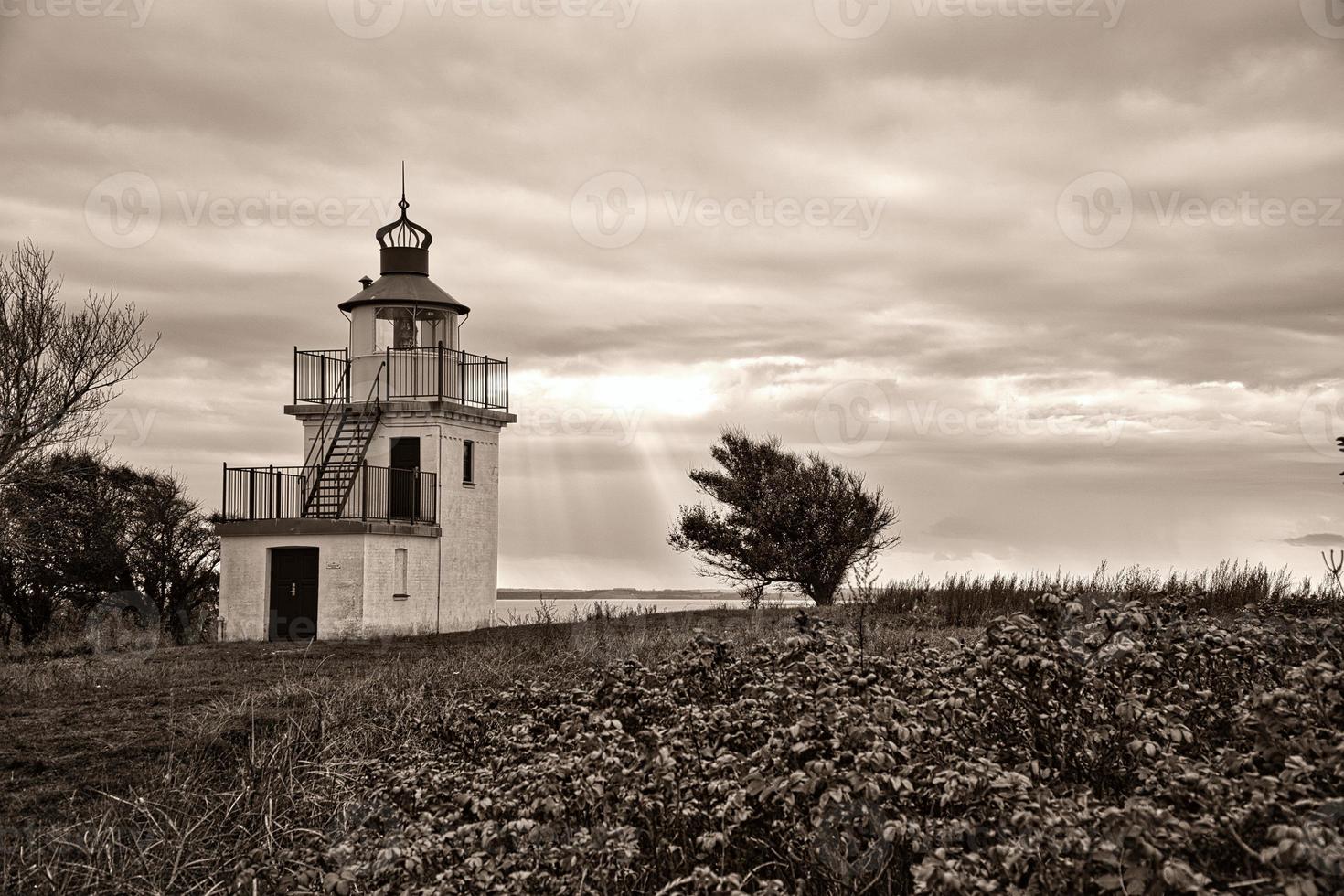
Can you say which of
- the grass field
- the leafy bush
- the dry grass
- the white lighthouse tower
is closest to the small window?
the white lighthouse tower

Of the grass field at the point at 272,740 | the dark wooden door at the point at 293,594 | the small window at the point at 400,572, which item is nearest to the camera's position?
the grass field at the point at 272,740

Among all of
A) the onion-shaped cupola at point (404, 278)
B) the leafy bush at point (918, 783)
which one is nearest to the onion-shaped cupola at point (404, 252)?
the onion-shaped cupola at point (404, 278)

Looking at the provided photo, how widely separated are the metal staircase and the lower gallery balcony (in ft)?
0.09

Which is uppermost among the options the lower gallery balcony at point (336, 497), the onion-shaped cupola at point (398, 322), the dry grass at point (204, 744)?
the onion-shaped cupola at point (398, 322)

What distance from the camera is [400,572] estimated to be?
96.3 ft

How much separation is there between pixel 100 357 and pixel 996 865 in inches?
1125

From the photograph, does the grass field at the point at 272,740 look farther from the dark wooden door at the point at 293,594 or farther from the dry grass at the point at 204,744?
the dark wooden door at the point at 293,594

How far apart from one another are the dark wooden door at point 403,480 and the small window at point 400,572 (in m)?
0.95

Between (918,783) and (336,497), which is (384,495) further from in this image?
(918,783)

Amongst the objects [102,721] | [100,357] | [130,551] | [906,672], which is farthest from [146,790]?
[130,551]

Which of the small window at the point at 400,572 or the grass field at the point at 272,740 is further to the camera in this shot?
the small window at the point at 400,572

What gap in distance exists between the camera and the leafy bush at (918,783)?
4.72m

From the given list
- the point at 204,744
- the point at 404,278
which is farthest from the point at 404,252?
the point at 204,744

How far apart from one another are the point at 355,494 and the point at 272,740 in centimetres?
1971
